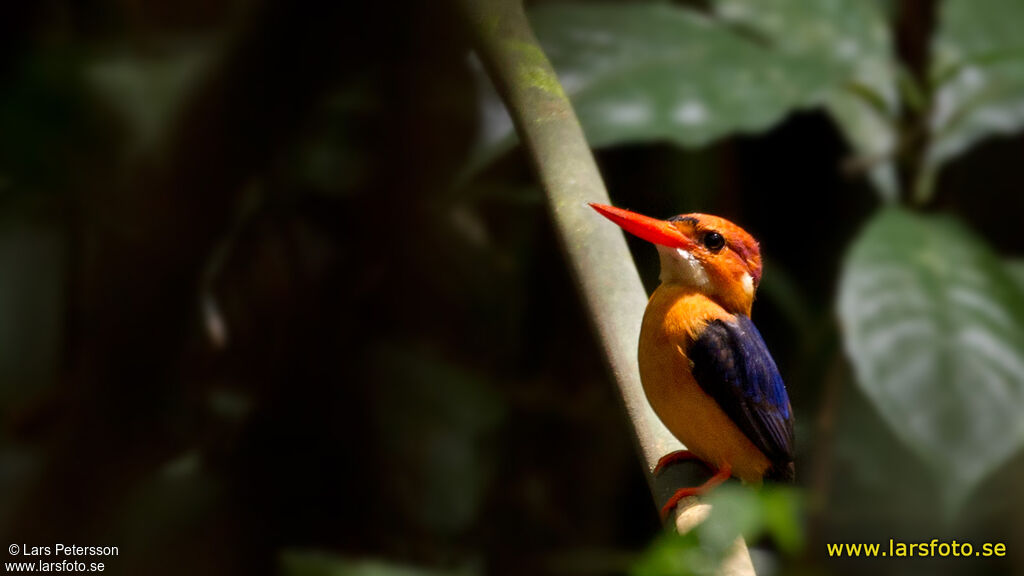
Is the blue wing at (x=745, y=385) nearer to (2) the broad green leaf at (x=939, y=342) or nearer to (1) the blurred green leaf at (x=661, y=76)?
(2) the broad green leaf at (x=939, y=342)

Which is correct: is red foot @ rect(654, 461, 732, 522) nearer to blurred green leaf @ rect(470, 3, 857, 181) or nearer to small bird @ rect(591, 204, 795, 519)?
small bird @ rect(591, 204, 795, 519)

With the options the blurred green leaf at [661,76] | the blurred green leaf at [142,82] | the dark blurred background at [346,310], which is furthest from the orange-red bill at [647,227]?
the blurred green leaf at [142,82]

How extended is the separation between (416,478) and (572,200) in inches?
48.8

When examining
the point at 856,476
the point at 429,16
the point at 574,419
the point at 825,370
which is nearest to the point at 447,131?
the point at 429,16

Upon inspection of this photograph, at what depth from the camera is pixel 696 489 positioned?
1027mm

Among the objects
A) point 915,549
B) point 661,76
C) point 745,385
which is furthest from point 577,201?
point 915,549

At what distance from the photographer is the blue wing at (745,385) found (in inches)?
45.3

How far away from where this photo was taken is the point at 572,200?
1.09 meters

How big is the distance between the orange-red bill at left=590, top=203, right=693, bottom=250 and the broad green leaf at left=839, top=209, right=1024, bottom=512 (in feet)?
2.05

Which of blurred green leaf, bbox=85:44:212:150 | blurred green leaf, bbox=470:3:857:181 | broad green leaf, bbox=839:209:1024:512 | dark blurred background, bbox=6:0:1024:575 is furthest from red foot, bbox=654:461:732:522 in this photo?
blurred green leaf, bbox=85:44:212:150

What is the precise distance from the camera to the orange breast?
3.58 feet

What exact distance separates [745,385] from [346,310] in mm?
1395

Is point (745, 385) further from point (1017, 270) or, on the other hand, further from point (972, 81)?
point (972, 81)

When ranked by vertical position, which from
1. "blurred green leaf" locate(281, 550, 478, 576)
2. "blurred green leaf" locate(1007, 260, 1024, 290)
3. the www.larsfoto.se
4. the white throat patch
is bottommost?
the www.larsfoto.se
